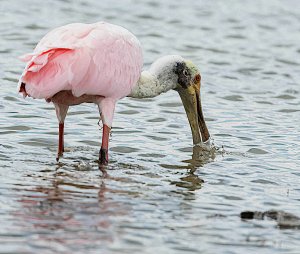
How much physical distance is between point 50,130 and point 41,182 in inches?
113

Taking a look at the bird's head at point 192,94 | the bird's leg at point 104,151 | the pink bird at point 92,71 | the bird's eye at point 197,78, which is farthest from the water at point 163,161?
the bird's eye at point 197,78

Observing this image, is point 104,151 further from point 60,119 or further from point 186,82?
point 186,82

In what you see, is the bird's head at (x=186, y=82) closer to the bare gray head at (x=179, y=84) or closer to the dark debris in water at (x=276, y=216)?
the bare gray head at (x=179, y=84)

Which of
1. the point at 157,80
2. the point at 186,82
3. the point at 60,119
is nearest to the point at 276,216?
the point at 60,119

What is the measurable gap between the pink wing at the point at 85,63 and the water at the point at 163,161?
870 mm

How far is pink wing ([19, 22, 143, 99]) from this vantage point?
10.1 m

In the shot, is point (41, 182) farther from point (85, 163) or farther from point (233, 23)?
point (233, 23)

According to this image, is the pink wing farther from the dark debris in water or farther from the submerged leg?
the dark debris in water

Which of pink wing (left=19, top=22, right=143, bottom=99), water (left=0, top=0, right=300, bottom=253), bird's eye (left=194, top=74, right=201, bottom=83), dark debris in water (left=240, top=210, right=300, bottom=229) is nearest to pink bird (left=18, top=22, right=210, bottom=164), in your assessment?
pink wing (left=19, top=22, right=143, bottom=99)

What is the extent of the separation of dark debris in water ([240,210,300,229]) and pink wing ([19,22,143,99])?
2469 millimetres

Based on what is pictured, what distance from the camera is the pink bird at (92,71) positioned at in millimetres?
10125

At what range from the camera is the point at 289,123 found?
A: 45.4ft

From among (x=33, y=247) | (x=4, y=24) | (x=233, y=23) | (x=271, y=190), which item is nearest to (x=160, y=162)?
(x=271, y=190)

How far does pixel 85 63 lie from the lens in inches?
407
